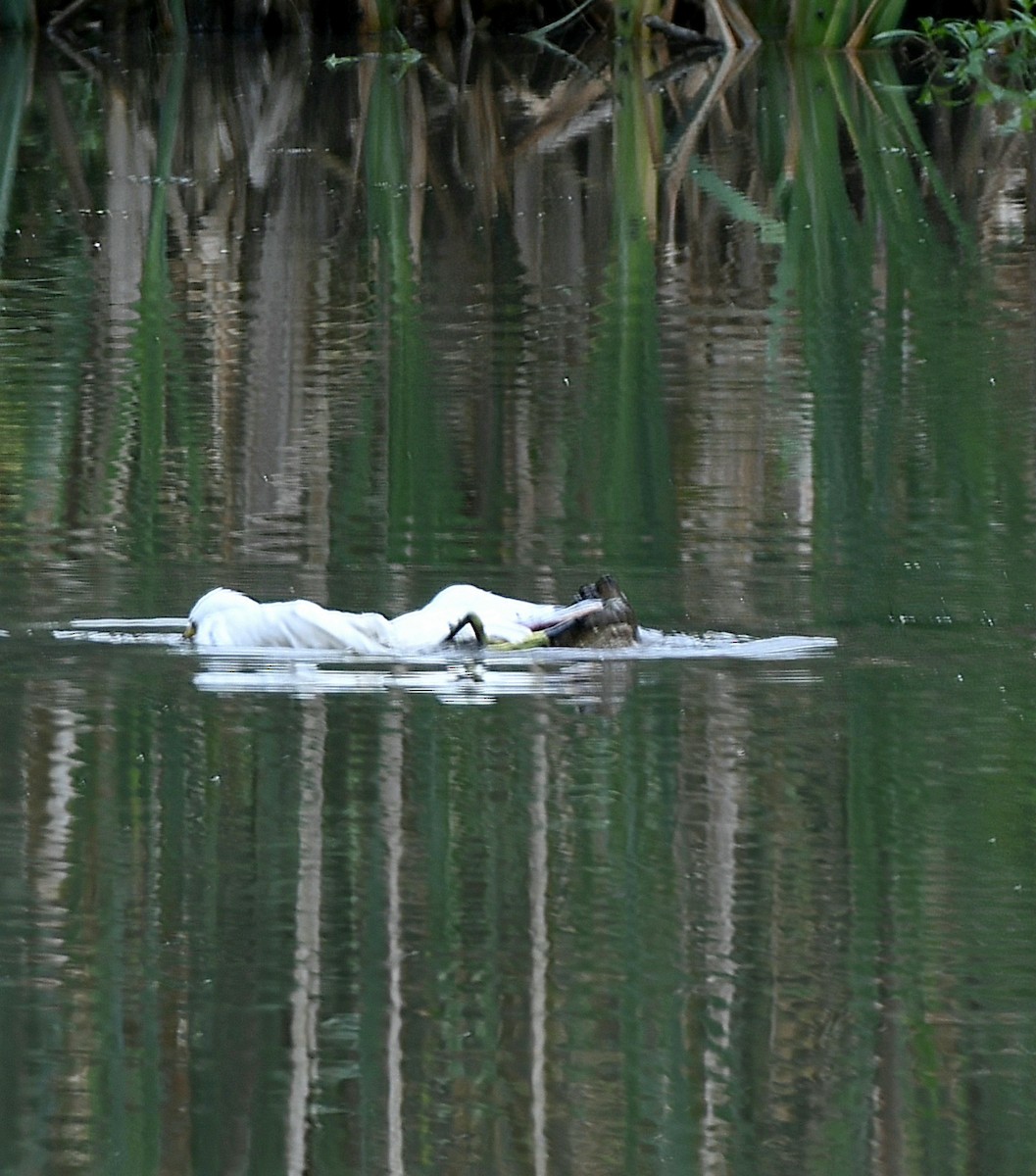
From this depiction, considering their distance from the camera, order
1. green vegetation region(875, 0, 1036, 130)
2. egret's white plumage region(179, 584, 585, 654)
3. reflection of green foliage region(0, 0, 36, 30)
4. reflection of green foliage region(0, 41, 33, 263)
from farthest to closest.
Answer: reflection of green foliage region(0, 0, 36, 30), green vegetation region(875, 0, 1036, 130), reflection of green foliage region(0, 41, 33, 263), egret's white plumage region(179, 584, 585, 654)

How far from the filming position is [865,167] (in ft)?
43.6

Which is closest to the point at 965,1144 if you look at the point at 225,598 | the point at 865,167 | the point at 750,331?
the point at 225,598

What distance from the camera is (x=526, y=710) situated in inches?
202

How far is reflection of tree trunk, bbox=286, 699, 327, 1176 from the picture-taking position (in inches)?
130

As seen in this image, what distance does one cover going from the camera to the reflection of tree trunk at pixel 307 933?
10.8 feet

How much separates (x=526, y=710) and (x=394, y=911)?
3.91 feet

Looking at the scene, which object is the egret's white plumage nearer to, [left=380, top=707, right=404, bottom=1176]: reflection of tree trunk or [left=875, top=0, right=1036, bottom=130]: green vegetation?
[left=380, top=707, right=404, bottom=1176]: reflection of tree trunk

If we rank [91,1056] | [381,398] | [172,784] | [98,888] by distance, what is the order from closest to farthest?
[91,1056]
[98,888]
[172,784]
[381,398]

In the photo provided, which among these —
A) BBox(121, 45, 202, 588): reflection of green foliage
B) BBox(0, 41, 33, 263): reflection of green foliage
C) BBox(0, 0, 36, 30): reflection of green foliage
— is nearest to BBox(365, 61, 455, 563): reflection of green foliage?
BBox(121, 45, 202, 588): reflection of green foliage

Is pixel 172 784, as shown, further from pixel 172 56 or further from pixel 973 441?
pixel 172 56

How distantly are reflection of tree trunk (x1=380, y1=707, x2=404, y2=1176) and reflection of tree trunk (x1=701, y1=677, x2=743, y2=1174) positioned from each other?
0.34 m

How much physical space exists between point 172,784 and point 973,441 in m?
3.35

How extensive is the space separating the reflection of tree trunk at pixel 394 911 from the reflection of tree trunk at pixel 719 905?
1.11ft

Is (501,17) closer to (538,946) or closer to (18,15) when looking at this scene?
(18,15)
